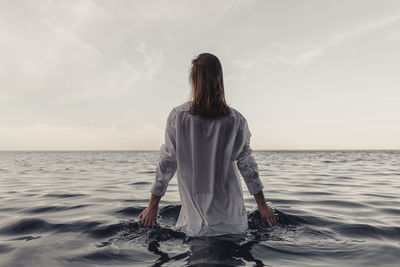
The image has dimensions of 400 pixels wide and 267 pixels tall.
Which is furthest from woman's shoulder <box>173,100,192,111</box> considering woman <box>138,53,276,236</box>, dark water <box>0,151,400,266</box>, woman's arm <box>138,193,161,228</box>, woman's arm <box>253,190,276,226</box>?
dark water <box>0,151,400,266</box>

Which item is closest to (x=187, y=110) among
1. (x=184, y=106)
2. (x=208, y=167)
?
(x=184, y=106)

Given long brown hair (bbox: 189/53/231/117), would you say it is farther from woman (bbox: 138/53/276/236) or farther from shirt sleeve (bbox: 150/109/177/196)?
shirt sleeve (bbox: 150/109/177/196)

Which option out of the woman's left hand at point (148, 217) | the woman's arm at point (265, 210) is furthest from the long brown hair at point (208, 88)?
the woman's left hand at point (148, 217)

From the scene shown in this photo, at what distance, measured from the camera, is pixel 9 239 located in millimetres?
3750

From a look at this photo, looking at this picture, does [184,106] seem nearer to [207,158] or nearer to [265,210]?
[207,158]

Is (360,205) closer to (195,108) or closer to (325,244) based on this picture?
(325,244)

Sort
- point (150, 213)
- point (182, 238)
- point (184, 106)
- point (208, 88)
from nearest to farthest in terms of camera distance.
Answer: point (208, 88)
point (184, 106)
point (150, 213)
point (182, 238)

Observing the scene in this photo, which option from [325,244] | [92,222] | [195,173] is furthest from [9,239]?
[325,244]

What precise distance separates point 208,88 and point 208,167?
0.84 m

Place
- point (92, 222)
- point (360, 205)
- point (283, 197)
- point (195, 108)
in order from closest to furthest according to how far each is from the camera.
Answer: point (195, 108) → point (92, 222) → point (360, 205) → point (283, 197)

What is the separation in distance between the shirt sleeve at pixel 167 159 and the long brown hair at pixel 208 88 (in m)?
0.31

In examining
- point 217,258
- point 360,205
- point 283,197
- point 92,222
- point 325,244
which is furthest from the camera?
point 283,197

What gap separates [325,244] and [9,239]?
4.09 m

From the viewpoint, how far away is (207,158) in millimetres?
3029
